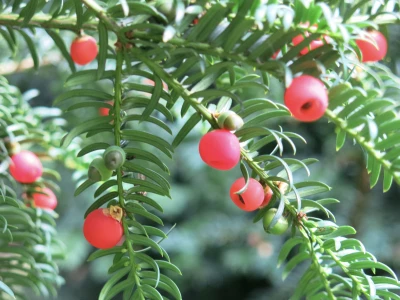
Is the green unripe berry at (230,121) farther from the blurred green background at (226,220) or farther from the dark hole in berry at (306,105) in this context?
the blurred green background at (226,220)

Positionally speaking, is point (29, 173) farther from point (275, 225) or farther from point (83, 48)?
point (275, 225)

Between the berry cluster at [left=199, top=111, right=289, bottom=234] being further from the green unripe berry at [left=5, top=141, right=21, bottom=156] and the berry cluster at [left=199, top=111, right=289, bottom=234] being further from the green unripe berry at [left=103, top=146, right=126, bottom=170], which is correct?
the green unripe berry at [left=5, top=141, right=21, bottom=156]

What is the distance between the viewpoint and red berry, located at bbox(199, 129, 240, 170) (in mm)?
316

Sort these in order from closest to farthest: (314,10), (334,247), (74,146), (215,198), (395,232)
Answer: (314,10) → (334,247) → (74,146) → (395,232) → (215,198)

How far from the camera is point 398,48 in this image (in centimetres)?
78

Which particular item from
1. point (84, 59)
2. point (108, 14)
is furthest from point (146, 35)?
point (84, 59)

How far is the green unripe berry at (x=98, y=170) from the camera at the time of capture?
0.35m

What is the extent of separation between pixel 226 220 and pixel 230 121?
0.98 metres

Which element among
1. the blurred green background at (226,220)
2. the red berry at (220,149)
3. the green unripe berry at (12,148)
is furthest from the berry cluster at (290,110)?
the blurred green background at (226,220)

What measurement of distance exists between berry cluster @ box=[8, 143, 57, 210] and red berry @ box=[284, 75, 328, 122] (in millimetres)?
303

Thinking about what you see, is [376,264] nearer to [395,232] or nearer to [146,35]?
[146,35]

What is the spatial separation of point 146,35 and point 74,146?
1.11 feet

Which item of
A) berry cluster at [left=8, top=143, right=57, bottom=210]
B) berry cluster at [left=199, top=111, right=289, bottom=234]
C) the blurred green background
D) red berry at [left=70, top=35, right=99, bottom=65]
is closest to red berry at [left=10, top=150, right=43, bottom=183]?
berry cluster at [left=8, top=143, right=57, bottom=210]

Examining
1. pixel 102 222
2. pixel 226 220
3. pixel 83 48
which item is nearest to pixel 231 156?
pixel 102 222
